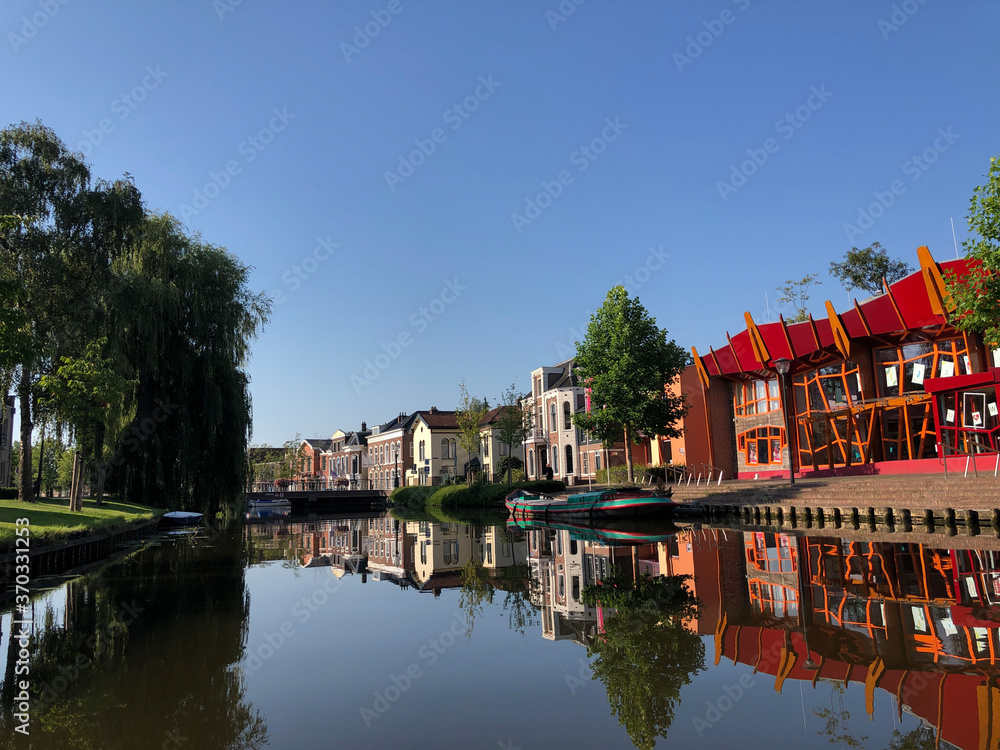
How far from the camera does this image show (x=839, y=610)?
9.34 m

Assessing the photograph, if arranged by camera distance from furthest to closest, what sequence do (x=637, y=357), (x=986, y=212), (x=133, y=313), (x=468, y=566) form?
(x=637, y=357) → (x=133, y=313) → (x=986, y=212) → (x=468, y=566)

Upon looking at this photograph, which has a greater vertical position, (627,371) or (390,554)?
(627,371)

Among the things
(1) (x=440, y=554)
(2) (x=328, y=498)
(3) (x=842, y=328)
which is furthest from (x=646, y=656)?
(2) (x=328, y=498)

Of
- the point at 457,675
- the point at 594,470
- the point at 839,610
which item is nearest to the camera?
the point at 457,675

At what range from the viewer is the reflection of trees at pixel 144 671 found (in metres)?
5.70

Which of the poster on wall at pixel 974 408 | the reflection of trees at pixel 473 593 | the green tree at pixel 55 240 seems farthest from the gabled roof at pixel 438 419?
the reflection of trees at pixel 473 593

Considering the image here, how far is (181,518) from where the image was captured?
28000 mm

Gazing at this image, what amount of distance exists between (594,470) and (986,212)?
32.9 metres

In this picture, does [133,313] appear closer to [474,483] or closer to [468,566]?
[468,566]

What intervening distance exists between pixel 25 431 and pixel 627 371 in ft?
81.7

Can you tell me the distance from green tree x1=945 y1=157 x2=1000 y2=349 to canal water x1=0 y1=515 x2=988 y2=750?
266 inches

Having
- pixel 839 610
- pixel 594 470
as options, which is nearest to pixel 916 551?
pixel 839 610
